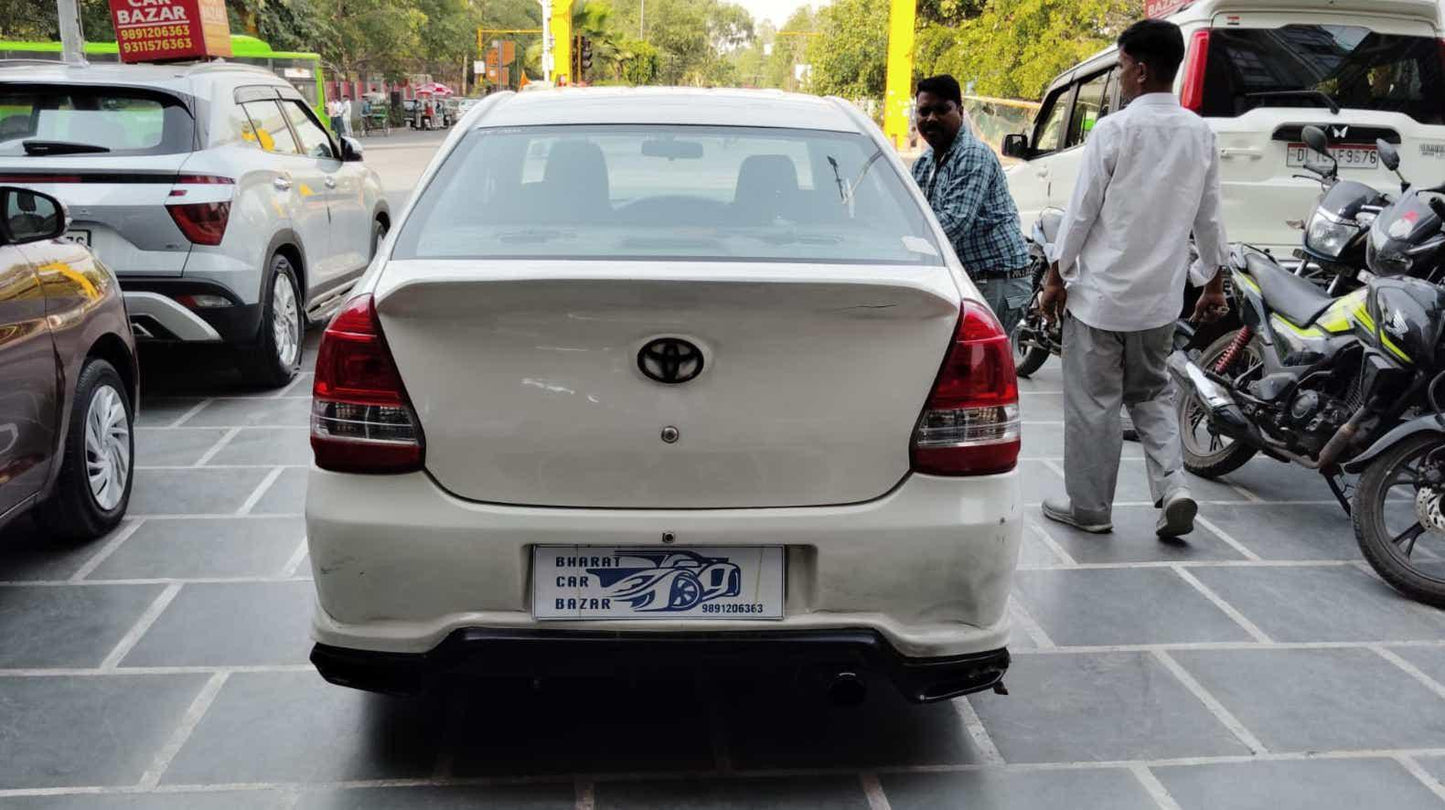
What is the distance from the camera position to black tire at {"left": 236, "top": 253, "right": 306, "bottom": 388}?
6824 millimetres

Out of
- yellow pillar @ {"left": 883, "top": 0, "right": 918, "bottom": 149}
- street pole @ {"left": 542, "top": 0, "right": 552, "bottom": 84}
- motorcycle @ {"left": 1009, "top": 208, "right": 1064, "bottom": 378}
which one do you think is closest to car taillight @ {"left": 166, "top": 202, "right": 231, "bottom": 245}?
motorcycle @ {"left": 1009, "top": 208, "right": 1064, "bottom": 378}

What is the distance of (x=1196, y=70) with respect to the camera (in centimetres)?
680

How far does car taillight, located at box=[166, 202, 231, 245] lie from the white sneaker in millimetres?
4571

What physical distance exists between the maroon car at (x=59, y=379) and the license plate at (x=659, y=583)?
211cm

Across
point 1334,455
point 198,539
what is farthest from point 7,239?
point 1334,455

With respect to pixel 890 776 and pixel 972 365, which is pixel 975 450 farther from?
pixel 890 776

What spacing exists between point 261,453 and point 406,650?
11.1 feet

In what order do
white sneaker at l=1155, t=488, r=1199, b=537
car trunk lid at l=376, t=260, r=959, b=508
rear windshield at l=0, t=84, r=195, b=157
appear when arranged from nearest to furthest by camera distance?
car trunk lid at l=376, t=260, r=959, b=508 → white sneaker at l=1155, t=488, r=1199, b=537 → rear windshield at l=0, t=84, r=195, b=157

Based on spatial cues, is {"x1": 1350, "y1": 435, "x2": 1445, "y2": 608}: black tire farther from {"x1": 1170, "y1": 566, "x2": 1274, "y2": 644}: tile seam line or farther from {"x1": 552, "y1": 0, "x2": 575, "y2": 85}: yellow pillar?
{"x1": 552, "y1": 0, "x2": 575, "y2": 85}: yellow pillar

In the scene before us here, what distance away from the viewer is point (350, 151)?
→ 8.73 metres

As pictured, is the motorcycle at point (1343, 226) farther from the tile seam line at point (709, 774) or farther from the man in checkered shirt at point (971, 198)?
the tile seam line at point (709, 774)

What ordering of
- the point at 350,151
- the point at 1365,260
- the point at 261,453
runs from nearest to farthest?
the point at 1365,260, the point at 261,453, the point at 350,151

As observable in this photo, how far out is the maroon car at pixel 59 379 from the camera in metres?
3.95

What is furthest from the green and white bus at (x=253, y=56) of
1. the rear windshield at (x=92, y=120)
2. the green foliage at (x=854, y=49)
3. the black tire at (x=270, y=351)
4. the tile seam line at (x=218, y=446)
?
the tile seam line at (x=218, y=446)
